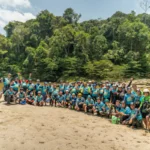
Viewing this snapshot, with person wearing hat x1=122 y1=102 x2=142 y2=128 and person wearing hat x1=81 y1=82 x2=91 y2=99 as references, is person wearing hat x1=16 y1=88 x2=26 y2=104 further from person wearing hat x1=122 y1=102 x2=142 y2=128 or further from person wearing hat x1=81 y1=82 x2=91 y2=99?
person wearing hat x1=122 y1=102 x2=142 y2=128

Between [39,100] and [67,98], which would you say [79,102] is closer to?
[67,98]

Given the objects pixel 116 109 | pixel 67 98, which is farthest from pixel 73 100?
pixel 116 109

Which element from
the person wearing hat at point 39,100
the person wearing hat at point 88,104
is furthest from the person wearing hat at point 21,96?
the person wearing hat at point 88,104

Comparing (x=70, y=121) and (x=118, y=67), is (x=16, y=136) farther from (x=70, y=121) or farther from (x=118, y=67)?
(x=118, y=67)

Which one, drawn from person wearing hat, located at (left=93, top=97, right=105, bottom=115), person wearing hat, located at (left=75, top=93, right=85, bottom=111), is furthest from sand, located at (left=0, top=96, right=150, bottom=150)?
person wearing hat, located at (left=75, top=93, right=85, bottom=111)

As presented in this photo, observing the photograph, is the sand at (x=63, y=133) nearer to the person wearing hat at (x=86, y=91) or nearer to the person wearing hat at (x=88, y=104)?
the person wearing hat at (x=88, y=104)

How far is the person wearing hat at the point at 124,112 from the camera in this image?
9882mm

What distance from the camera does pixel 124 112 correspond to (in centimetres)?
997

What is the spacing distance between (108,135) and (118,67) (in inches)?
1179

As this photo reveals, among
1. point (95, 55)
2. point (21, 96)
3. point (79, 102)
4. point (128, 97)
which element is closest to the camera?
point (128, 97)

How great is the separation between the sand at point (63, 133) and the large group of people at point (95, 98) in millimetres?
623

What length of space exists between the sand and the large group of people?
623 mm

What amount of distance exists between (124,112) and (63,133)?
127 inches

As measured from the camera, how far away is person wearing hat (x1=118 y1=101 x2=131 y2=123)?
988 centimetres
